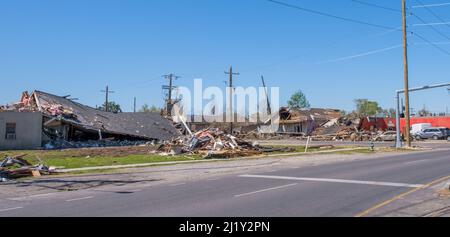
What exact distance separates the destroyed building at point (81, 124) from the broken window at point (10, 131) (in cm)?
27

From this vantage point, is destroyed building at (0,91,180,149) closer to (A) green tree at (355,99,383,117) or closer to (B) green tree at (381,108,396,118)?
(B) green tree at (381,108,396,118)

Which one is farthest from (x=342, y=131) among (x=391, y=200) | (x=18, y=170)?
(x=391, y=200)

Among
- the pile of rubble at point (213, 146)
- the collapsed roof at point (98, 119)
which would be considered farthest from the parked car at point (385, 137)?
the pile of rubble at point (213, 146)

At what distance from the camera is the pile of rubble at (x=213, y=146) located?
3384 centimetres

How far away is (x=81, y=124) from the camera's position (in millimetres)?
46594

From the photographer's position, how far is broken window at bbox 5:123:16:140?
131ft

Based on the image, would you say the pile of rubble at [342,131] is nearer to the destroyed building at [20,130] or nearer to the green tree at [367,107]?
the destroyed building at [20,130]

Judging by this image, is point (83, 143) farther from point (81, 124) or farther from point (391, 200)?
point (391, 200)

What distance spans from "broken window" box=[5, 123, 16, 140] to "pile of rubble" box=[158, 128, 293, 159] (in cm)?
1303

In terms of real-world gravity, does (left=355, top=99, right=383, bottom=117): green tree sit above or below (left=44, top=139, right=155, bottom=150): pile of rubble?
above

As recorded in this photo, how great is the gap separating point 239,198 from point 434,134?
6072 cm

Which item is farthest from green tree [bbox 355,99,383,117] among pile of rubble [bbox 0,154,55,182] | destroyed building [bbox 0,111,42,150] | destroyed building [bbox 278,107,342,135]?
pile of rubble [bbox 0,154,55,182]
